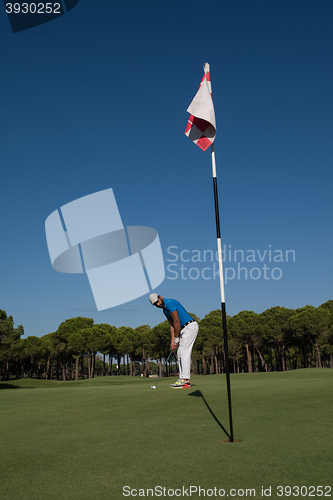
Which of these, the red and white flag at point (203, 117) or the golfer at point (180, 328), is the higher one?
the red and white flag at point (203, 117)

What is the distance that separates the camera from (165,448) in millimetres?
4402

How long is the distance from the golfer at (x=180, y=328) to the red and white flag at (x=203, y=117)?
460cm

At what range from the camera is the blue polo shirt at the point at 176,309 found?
33.4 feet

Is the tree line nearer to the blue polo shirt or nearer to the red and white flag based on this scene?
the blue polo shirt

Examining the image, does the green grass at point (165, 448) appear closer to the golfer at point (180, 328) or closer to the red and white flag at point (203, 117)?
the golfer at point (180, 328)

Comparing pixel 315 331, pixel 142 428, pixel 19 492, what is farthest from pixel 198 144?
pixel 315 331

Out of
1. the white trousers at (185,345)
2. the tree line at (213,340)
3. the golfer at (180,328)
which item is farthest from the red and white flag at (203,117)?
the tree line at (213,340)

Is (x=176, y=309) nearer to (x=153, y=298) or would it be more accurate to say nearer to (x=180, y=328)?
(x=180, y=328)

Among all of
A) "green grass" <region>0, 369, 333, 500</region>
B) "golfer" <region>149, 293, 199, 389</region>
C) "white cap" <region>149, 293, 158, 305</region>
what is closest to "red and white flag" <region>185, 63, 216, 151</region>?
"white cap" <region>149, 293, 158, 305</region>

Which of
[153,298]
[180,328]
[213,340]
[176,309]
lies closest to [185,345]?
[180,328]

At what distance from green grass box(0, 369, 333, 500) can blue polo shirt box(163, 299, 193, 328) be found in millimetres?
2958

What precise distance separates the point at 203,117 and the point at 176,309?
5436mm

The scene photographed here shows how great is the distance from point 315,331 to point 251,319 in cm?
1174

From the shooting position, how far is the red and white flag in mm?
6949
